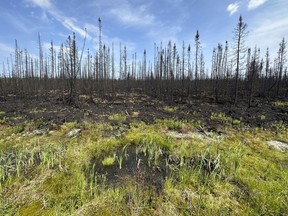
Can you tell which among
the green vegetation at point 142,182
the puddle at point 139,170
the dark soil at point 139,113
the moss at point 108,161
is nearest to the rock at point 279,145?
the green vegetation at point 142,182

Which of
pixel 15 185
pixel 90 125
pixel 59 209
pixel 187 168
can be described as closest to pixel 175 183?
pixel 187 168

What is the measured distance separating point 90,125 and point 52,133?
1.56 metres

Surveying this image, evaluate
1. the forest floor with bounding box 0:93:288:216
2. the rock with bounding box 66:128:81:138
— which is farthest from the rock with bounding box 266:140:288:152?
the rock with bounding box 66:128:81:138

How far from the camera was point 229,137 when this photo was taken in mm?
7113

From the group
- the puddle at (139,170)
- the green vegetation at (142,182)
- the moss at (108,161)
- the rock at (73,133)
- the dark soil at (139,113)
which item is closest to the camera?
the green vegetation at (142,182)

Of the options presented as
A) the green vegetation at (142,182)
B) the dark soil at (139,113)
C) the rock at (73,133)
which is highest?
the dark soil at (139,113)

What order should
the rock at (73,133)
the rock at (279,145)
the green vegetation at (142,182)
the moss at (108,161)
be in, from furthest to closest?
the rock at (73,133) < the rock at (279,145) < the moss at (108,161) < the green vegetation at (142,182)

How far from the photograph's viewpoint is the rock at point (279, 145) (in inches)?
246

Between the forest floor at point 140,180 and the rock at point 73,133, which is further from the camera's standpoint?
the rock at point 73,133

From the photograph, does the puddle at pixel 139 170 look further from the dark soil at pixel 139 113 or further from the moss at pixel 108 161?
the dark soil at pixel 139 113

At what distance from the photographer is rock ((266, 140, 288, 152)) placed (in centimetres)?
624

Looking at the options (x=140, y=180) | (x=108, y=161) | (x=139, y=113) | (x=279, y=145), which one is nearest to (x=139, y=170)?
(x=140, y=180)

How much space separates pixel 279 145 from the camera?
658cm

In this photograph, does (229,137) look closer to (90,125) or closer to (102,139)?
(102,139)
